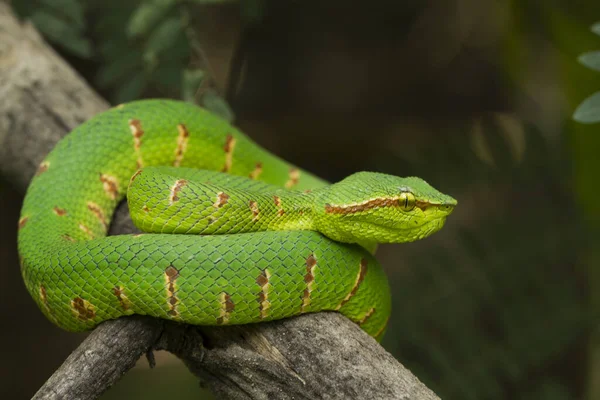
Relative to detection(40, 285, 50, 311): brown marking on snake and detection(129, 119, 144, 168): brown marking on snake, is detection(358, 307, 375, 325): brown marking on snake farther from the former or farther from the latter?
detection(129, 119, 144, 168): brown marking on snake

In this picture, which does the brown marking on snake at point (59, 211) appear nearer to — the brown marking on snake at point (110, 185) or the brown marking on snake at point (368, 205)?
the brown marking on snake at point (110, 185)

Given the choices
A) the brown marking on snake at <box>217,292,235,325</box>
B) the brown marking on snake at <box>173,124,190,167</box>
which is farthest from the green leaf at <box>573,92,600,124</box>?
the brown marking on snake at <box>173,124,190,167</box>

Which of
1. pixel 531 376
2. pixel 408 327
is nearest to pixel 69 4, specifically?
pixel 408 327

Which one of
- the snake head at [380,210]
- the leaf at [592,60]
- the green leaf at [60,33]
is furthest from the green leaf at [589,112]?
the green leaf at [60,33]

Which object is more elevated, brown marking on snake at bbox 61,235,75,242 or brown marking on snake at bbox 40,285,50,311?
brown marking on snake at bbox 61,235,75,242

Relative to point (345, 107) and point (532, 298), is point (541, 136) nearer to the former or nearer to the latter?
point (532, 298)

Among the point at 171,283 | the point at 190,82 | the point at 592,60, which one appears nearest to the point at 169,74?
the point at 190,82
